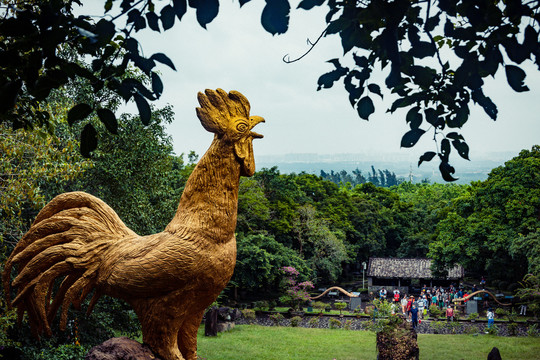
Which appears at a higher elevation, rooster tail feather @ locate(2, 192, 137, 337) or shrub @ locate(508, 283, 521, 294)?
rooster tail feather @ locate(2, 192, 137, 337)

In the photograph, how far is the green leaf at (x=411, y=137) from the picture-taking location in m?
1.98

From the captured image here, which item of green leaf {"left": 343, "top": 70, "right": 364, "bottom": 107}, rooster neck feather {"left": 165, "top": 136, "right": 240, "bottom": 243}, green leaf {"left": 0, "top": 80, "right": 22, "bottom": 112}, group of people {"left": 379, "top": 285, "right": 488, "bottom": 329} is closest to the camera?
green leaf {"left": 0, "top": 80, "right": 22, "bottom": 112}

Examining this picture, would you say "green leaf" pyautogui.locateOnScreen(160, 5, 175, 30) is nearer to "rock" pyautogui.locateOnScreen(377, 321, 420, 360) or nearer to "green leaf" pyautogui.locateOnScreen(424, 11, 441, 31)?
"green leaf" pyautogui.locateOnScreen(424, 11, 441, 31)

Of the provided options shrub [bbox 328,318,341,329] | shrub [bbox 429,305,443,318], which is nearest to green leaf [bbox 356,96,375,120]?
shrub [bbox 328,318,341,329]

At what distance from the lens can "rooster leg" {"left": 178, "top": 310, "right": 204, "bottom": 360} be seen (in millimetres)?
4254

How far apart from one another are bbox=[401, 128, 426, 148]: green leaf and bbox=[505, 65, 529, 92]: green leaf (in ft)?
1.34

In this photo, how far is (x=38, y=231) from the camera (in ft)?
13.6

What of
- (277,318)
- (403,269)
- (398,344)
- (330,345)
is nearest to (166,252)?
(398,344)

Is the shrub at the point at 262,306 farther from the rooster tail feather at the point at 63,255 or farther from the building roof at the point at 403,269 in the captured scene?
the rooster tail feather at the point at 63,255

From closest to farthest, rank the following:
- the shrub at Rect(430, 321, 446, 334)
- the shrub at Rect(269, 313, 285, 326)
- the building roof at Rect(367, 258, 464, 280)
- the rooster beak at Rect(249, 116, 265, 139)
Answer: the rooster beak at Rect(249, 116, 265, 139)
the shrub at Rect(430, 321, 446, 334)
the shrub at Rect(269, 313, 285, 326)
the building roof at Rect(367, 258, 464, 280)

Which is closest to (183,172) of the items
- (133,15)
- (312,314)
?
(312,314)

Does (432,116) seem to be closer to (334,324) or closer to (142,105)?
(142,105)

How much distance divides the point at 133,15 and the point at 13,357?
832 centimetres

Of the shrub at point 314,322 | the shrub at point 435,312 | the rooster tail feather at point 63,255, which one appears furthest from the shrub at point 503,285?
the rooster tail feather at point 63,255
